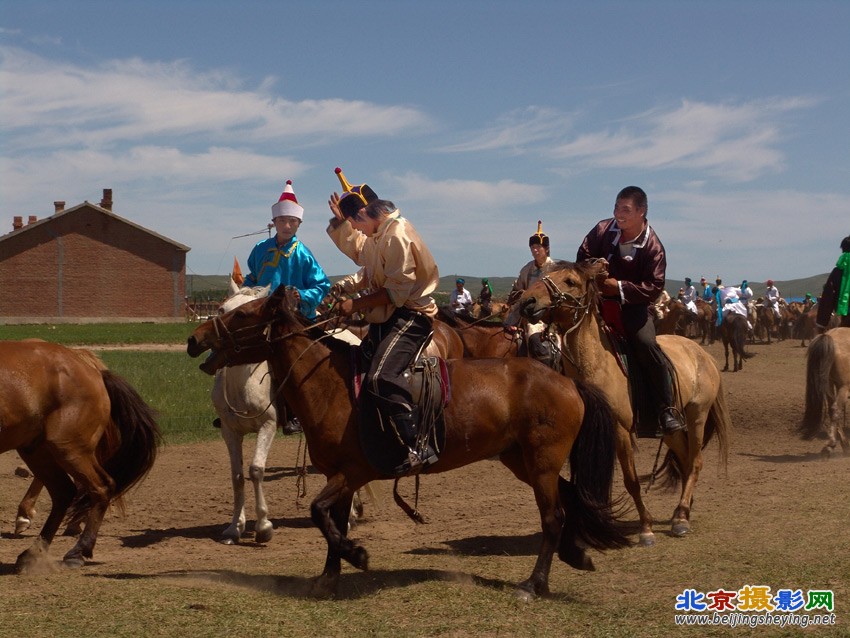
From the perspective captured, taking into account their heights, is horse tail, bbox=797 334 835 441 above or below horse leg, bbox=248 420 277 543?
above

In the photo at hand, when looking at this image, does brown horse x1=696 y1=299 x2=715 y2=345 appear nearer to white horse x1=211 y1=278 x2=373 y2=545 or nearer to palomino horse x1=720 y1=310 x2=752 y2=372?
palomino horse x1=720 y1=310 x2=752 y2=372

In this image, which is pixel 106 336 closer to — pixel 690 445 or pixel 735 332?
pixel 735 332

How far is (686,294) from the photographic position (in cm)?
3741

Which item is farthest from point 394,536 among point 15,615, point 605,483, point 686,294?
point 686,294

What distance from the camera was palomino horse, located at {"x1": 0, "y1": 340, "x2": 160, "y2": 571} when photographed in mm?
7078

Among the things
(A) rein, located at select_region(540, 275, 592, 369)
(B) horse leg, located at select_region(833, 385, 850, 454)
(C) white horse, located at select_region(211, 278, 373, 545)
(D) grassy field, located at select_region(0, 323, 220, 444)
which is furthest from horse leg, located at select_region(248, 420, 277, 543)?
(B) horse leg, located at select_region(833, 385, 850, 454)

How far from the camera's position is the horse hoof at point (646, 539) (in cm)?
764

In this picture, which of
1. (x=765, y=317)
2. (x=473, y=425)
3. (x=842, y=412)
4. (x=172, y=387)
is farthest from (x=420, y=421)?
(x=765, y=317)

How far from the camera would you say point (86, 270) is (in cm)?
5803

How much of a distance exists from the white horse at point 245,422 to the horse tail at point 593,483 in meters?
2.80

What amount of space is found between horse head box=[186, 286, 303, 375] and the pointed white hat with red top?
2.36 m

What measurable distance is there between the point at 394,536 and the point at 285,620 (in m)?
3.11

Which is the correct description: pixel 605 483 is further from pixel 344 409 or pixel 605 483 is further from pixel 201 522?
pixel 201 522

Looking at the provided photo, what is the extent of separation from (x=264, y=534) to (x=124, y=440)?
55.5 inches
